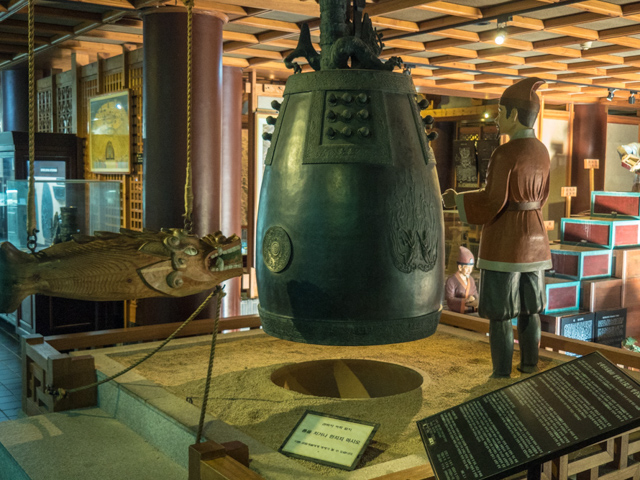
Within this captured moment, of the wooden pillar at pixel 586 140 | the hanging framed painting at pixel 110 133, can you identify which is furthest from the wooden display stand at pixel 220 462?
the wooden pillar at pixel 586 140

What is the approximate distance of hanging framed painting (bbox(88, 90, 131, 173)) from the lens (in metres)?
7.49

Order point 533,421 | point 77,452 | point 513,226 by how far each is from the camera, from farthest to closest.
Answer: point 513,226, point 77,452, point 533,421

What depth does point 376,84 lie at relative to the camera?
2480mm

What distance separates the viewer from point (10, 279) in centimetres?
175

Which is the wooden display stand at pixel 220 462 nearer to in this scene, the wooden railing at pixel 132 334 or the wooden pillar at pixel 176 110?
the wooden railing at pixel 132 334

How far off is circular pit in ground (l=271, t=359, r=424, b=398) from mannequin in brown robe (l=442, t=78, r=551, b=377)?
655 millimetres

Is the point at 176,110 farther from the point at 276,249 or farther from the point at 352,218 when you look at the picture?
the point at 352,218

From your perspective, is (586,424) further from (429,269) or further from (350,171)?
(350,171)

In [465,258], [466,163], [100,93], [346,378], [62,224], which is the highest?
[100,93]

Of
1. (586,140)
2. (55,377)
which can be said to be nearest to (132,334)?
(55,377)

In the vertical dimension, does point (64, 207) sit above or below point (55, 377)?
above

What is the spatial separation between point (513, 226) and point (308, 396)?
1.61m

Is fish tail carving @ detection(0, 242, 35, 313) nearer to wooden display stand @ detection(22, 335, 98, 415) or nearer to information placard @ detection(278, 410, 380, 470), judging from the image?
information placard @ detection(278, 410, 380, 470)

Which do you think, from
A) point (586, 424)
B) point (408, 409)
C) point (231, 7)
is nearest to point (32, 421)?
point (408, 409)
